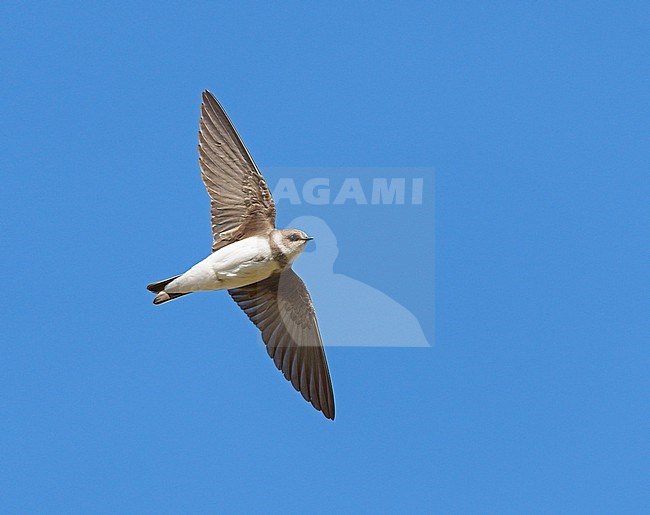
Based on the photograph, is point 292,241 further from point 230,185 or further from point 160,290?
point 160,290

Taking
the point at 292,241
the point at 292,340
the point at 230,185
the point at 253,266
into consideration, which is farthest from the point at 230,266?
the point at 292,340

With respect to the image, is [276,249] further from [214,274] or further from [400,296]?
[400,296]

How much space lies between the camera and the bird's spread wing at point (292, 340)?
693cm

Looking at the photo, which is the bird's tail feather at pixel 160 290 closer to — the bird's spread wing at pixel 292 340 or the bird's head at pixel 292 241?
the bird's spread wing at pixel 292 340

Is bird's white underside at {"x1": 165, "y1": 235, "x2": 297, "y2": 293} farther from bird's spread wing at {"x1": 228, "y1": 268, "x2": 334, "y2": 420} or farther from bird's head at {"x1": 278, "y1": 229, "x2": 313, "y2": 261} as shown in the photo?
bird's spread wing at {"x1": 228, "y1": 268, "x2": 334, "y2": 420}

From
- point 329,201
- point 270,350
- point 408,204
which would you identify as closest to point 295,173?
point 329,201

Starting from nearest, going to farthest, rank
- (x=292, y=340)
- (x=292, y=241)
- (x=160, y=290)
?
(x=292, y=241)
(x=160, y=290)
(x=292, y=340)

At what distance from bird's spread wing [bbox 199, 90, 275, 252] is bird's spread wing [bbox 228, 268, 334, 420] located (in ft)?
1.58

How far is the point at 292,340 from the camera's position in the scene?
7.00 m

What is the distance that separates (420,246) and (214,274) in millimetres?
1171

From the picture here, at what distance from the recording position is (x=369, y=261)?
259 inches

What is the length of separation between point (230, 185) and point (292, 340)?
41.5 inches

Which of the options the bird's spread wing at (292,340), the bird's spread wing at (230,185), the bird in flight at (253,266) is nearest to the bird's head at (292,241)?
the bird in flight at (253,266)

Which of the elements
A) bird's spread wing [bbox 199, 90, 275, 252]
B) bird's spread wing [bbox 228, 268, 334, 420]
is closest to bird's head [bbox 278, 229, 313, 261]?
bird's spread wing [bbox 199, 90, 275, 252]
